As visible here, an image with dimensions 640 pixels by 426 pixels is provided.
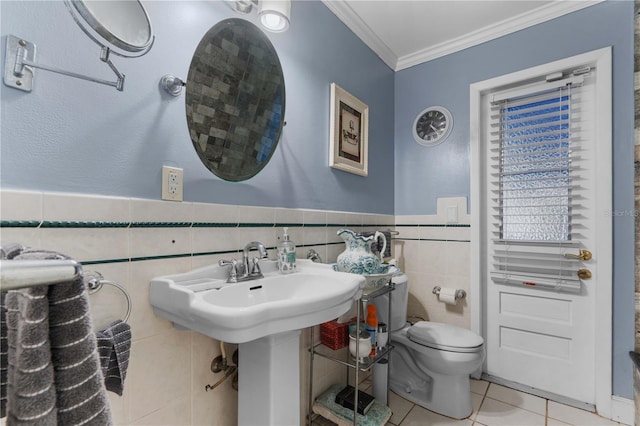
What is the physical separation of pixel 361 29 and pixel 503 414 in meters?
2.47

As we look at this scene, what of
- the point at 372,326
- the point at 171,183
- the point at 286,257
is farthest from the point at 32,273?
the point at 372,326

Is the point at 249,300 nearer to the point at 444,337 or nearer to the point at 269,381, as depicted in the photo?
the point at 269,381

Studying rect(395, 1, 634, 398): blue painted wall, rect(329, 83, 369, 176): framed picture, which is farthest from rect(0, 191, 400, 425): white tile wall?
rect(395, 1, 634, 398): blue painted wall

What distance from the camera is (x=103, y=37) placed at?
834 millimetres

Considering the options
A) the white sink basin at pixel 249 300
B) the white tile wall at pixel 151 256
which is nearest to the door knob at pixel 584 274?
the white sink basin at pixel 249 300

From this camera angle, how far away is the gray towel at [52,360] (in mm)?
343

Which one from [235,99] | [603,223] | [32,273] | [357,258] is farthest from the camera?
[603,223]

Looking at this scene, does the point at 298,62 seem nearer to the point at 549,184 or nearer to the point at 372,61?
the point at 372,61

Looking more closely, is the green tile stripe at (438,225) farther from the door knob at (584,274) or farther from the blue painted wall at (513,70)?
the door knob at (584,274)

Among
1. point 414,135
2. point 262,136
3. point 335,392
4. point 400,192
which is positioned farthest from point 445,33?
point 335,392

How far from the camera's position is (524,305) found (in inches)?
77.2

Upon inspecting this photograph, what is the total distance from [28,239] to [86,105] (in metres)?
0.38

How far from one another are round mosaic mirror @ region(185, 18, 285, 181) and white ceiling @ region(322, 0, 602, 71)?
75cm

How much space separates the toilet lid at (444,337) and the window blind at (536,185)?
0.53m
